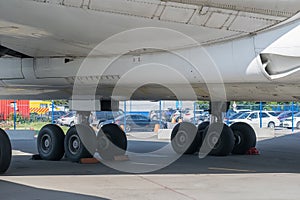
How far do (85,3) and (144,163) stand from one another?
5.08 metres

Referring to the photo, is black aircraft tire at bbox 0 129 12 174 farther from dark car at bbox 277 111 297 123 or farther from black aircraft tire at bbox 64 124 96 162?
dark car at bbox 277 111 297 123

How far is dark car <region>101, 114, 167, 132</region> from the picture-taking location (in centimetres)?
2791

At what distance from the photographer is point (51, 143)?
10.5 m

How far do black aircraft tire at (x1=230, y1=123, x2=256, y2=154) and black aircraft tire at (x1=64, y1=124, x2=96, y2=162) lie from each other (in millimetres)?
3801

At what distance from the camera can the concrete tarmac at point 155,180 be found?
20.9 ft

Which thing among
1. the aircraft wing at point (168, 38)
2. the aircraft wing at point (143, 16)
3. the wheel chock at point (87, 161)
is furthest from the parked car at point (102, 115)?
the aircraft wing at point (143, 16)

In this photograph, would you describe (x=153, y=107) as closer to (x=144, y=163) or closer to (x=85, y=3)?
(x=144, y=163)

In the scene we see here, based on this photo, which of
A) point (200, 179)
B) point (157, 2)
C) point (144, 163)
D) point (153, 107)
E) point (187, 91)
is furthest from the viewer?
point (153, 107)

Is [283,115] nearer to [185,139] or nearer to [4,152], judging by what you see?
[185,139]

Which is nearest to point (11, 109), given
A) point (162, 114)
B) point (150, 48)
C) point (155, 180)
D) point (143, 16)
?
point (162, 114)

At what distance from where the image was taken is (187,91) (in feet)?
27.4

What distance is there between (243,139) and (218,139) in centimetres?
116

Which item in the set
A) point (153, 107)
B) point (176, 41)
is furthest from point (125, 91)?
point (153, 107)

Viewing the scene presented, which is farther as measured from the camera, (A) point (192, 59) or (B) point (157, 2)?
(A) point (192, 59)
